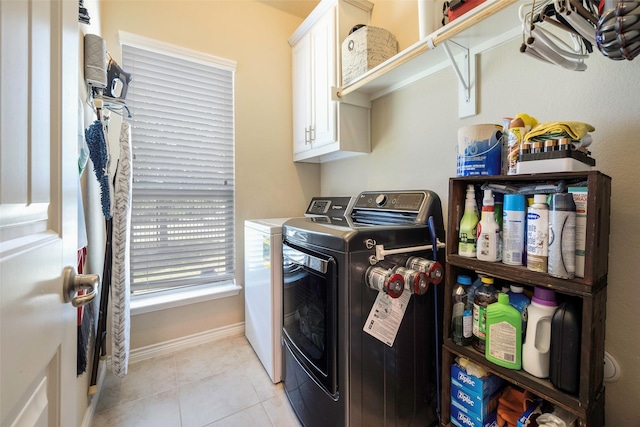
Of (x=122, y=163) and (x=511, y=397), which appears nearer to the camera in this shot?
(x=511, y=397)

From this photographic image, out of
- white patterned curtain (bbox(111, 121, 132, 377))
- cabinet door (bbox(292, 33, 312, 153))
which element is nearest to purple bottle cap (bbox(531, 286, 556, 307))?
cabinet door (bbox(292, 33, 312, 153))

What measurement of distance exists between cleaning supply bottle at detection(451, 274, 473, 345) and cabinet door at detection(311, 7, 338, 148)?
120 cm

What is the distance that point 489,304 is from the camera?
1020mm

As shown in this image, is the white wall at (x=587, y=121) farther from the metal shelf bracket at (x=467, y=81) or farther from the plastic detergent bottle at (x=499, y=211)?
the plastic detergent bottle at (x=499, y=211)

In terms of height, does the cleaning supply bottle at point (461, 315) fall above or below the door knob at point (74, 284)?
below

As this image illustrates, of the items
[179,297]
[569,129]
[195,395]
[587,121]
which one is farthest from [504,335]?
[179,297]

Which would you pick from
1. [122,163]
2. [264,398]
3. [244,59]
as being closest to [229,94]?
[244,59]

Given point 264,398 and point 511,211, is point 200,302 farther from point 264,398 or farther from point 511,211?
point 511,211

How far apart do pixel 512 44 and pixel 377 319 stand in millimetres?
1369

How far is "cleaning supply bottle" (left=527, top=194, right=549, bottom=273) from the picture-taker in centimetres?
83

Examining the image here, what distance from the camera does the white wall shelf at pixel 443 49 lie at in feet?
3.35

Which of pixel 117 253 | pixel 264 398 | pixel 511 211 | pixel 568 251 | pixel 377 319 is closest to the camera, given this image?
pixel 568 251

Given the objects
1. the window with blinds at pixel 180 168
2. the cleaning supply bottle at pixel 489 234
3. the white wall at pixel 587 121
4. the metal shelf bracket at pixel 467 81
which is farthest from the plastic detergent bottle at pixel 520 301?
the window with blinds at pixel 180 168

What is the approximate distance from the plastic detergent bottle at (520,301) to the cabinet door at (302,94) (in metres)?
1.67
